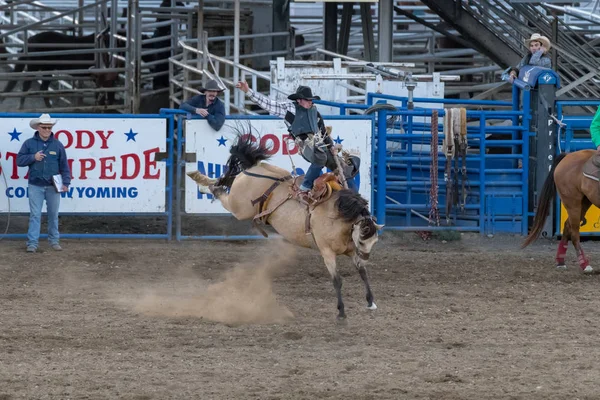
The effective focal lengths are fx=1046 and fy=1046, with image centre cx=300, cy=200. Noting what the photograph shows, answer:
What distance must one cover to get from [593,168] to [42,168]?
6.12 m

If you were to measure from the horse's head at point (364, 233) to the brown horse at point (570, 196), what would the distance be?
10.4ft

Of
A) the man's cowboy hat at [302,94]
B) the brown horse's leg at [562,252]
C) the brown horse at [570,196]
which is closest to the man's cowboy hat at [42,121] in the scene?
the man's cowboy hat at [302,94]

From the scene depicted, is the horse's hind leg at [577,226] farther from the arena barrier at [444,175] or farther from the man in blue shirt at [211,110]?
the man in blue shirt at [211,110]

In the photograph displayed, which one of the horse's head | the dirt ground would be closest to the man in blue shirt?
the dirt ground

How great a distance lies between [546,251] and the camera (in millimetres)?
12789

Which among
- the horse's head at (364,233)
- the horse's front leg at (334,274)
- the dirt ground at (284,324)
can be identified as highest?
the horse's head at (364,233)

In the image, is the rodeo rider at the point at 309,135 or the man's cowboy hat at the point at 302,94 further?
the rodeo rider at the point at 309,135

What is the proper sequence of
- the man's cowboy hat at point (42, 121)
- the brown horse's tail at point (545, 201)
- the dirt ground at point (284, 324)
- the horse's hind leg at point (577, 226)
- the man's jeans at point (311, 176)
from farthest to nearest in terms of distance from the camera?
the man's cowboy hat at point (42, 121) → the brown horse's tail at point (545, 201) → the horse's hind leg at point (577, 226) → the man's jeans at point (311, 176) → the dirt ground at point (284, 324)

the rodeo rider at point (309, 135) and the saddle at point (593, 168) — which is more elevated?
the rodeo rider at point (309, 135)

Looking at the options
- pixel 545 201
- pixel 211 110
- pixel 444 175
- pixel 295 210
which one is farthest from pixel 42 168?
pixel 545 201

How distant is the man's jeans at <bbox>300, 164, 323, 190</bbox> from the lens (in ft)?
30.5

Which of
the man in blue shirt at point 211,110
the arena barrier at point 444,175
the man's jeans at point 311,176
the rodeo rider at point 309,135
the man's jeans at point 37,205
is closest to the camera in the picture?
the rodeo rider at point 309,135

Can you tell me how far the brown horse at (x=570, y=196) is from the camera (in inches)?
446

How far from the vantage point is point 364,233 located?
342 inches
